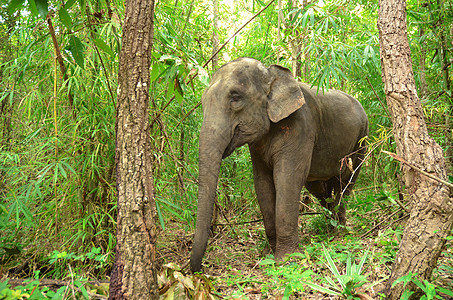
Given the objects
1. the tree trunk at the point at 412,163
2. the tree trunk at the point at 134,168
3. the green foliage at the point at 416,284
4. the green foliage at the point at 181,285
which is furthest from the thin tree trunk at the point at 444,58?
the tree trunk at the point at 134,168

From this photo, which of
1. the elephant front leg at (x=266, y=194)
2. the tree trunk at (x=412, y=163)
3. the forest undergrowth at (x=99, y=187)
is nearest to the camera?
the tree trunk at (x=412, y=163)

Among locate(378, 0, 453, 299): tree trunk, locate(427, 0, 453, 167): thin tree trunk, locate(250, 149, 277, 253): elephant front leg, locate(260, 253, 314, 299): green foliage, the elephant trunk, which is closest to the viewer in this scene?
locate(378, 0, 453, 299): tree trunk

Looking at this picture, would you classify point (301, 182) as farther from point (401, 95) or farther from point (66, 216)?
point (66, 216)

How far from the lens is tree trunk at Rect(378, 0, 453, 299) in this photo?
6.90 feet

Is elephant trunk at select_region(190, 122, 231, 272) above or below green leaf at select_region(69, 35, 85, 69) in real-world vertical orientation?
below

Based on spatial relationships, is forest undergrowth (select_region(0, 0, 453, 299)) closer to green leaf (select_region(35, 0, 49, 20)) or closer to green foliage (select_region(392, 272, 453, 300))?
green foliage (select_region(392, 272, 453, 300))

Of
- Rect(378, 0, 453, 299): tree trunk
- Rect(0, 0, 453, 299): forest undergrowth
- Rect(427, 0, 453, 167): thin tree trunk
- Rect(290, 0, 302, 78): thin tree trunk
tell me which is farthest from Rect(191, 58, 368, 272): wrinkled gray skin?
Rect(378, 0, 453, 299): tree trunk

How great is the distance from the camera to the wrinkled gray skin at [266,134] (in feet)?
11.1

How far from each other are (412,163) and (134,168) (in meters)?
1.61

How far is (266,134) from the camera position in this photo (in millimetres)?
3930

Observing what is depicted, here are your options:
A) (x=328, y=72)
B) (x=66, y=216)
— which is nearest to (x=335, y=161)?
(x=328, y=72)

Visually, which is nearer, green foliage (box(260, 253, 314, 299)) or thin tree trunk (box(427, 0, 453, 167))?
green foliage (box(260, 253, 314, 299))

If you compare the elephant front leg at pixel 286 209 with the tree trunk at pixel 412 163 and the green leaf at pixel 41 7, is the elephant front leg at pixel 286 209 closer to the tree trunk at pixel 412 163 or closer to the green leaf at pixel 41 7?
the tree trunk at pixel 412 163

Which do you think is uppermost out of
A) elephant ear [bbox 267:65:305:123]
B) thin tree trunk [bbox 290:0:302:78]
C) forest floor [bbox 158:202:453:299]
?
thin tree trunk [bbox 290:0:302:78]
